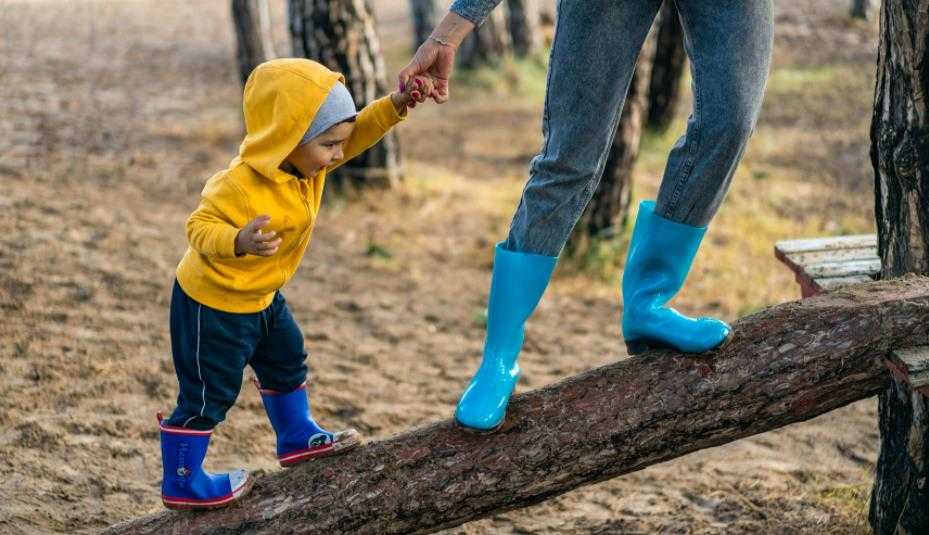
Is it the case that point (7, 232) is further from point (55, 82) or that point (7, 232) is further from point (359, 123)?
point (55, 82)

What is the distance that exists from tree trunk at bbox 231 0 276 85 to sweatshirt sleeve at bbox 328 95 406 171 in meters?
5.36

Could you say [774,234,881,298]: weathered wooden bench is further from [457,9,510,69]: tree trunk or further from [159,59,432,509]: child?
[457,9,510,69]: tree trunk

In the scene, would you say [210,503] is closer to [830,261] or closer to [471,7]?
[471,7]

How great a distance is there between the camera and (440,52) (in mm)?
2775

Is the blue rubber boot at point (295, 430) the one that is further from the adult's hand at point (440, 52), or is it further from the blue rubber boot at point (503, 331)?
the adult's hand at point (440, 52)

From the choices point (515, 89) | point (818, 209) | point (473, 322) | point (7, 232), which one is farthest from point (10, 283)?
point (515, 89)

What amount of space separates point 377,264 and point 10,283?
2.10 meters

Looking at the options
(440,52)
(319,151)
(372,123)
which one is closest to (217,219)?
(319,151)

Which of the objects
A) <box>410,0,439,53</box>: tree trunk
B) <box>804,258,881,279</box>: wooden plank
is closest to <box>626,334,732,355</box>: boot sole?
<box>804,258,881,279</box>: wooden plank

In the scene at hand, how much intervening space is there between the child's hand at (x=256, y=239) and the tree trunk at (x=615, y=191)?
411cm

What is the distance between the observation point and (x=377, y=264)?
670cm

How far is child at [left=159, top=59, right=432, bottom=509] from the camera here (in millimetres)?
2709

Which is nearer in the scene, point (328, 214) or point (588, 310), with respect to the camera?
point (588, 310)

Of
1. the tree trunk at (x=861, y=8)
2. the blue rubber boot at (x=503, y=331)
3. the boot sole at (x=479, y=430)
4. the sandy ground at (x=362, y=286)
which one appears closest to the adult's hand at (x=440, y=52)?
the blue rubber boot at (x=503, y=331)
